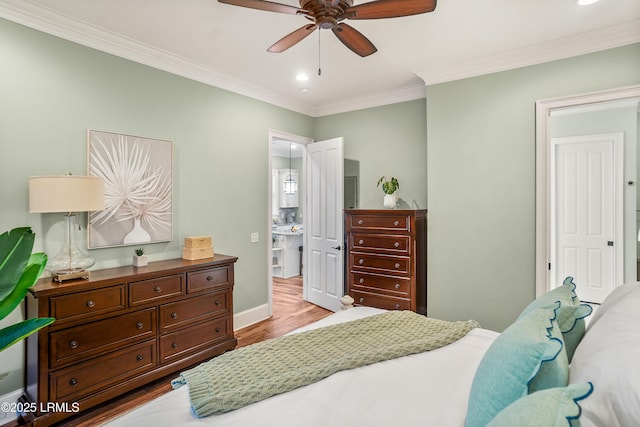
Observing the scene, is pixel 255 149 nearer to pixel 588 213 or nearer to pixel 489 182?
pixel 489 182

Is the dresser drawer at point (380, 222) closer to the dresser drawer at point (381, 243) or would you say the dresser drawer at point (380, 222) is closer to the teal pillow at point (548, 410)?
the dresser drawer at point (381, 243)

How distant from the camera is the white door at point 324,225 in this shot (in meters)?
4.31

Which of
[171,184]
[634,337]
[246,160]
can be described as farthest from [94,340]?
[634,337]

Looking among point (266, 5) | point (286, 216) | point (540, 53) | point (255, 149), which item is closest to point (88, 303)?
point (266, 5)

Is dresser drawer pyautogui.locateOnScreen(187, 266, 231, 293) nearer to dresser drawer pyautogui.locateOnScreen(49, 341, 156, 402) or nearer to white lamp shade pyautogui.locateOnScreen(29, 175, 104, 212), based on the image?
dresser drawer pyautogui.locateOnScreen(49, 341, 156, 402)

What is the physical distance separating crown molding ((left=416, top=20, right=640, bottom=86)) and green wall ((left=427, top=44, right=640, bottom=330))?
59mm

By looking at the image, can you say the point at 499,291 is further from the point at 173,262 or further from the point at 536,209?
the point at 173,262

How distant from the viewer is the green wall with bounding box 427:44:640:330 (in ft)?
9.58

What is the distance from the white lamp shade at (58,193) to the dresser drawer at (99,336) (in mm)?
798

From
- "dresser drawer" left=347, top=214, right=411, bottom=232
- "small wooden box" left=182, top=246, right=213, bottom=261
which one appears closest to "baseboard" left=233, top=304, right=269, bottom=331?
"small wooden box" left=182, top=246, right=213, bottom=261

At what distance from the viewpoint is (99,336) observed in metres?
2.29

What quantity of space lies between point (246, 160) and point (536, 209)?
9.81 ft

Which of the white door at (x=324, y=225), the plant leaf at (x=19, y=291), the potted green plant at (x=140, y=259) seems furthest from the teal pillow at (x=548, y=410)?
the white door at (x=324, y=225)

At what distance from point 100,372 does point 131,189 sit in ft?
4.68
